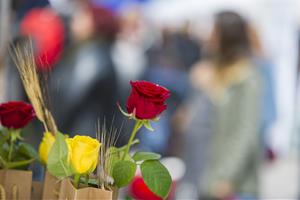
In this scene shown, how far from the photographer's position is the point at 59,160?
1093mm

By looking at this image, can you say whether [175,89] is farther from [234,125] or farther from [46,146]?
[46,146]

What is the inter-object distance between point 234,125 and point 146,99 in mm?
2258

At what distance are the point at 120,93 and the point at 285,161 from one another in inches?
73.0

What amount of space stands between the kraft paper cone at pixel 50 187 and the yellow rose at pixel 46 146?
0.05 metres

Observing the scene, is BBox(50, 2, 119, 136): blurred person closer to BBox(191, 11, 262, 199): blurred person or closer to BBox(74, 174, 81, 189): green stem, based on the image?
BBox(191, 11, 262, 199): blurred person

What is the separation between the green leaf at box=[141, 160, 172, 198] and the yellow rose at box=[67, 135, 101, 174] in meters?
0.08

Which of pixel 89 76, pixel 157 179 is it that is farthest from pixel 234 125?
pixel 157 179

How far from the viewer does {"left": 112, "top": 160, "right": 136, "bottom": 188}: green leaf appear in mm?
1094

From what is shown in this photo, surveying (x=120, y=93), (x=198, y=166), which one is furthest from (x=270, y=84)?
(x=120, y=93)

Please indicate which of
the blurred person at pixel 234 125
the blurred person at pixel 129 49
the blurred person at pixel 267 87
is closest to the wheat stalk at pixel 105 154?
the blurred person at pixel 129 49

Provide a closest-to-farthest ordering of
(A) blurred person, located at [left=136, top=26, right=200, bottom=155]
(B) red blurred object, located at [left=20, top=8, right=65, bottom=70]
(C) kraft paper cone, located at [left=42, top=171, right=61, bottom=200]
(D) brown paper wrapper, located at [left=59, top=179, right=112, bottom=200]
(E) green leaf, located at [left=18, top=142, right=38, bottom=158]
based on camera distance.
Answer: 1. (D) brown paper wrapper, located at [left=59, top=179, right=112, bottom=200]
2. (C) kraft paper cone, located at [left=42, top=171, right=61, bottom=200]
3. (E) green leaf, located at [left=18, top=142, right=38, bottom=158]
4. (B) red blurred object, located at [left=20, top=8, right=65, bottom=70]
5. (A) blurred person, located at [left=136, top=26, right=200, bottom=155]

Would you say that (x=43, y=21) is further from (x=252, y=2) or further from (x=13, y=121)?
(x=13, y=121)

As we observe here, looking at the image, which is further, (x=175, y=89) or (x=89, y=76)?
(x=175, y=89)

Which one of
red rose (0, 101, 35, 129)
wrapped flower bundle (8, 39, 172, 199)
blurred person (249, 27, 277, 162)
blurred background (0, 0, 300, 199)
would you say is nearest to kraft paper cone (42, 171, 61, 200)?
wrapped flower bundle (8, 39, 172, 199)
